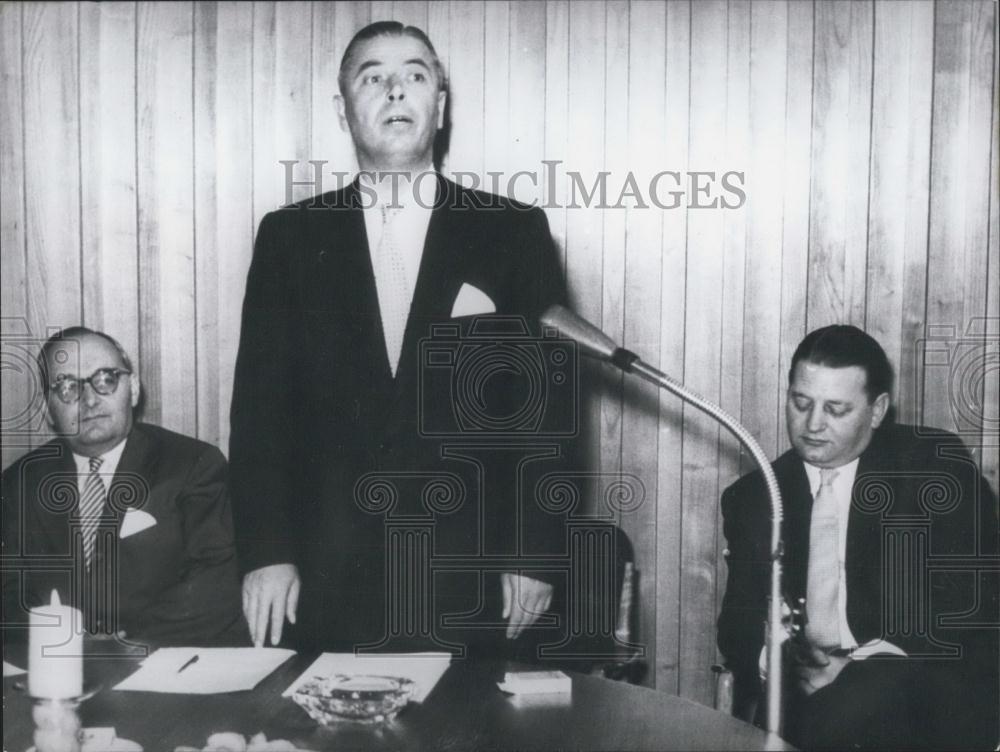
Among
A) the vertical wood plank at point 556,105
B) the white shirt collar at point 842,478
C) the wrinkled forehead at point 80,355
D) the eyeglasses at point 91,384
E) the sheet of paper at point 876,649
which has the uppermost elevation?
the vertical wood plank at point 556,105

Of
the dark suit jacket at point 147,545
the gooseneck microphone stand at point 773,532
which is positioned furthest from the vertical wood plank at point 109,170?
the gooseneck microphone stand at point 773,532

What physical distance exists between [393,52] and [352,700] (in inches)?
50.8

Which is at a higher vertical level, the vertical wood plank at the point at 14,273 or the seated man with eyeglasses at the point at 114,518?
the vertical wood plank at the point at 14,273

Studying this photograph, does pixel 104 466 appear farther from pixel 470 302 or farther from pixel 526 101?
pixel 526 101

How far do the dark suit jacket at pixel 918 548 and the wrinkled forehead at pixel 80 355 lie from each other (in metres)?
1.48

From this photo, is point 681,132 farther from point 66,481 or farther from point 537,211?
Answer: point 66,481

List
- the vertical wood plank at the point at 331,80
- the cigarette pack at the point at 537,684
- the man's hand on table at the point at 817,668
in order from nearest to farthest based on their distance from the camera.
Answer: the cigarette pack at the point at 537,684
the man's hand on table at the point at 817,668
the vertical wood plank at the point at 331,80

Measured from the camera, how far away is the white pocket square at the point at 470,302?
1.93m

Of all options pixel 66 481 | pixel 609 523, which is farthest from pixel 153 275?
pixel 609 523

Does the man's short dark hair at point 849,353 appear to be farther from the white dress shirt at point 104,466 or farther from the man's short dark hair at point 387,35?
the white dress shirt at point 104,466

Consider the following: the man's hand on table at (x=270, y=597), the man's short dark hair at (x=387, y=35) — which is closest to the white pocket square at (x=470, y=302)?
the man's short dark hair at (x=387, y=35)

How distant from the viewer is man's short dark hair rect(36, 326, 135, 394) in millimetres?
2018

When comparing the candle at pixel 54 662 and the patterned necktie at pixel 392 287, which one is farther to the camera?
the patterned necktie at pixel 392 287

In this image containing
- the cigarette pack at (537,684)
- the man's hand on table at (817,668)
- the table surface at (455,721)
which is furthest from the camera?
the man's hand on table at (817,668)
